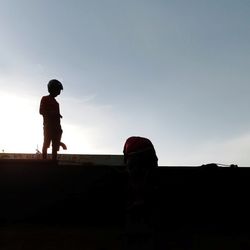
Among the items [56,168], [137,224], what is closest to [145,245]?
[137,224]

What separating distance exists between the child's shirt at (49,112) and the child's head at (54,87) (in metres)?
0.12

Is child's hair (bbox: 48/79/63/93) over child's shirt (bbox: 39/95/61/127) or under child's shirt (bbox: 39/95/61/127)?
over

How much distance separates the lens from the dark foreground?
6320 millimetres

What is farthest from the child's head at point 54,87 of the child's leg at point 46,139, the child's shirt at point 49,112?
the child's leg at point 46,139

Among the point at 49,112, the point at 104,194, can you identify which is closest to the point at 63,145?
the point at 49,112

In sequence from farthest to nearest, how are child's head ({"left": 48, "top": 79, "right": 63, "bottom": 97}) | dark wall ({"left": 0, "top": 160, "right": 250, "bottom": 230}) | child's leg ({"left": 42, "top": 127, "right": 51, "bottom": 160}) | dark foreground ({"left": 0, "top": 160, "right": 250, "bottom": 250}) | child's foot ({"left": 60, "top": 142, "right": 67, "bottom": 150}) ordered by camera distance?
child's foot ({"left": 60, "top": 142, "right": 67, "bottom": 150}), child's head ({"left": 48, "top": 79, "right": 63, "bottom": 97}), child's leg ({"left": 42, "top": 127, "right": 51, "bottom": 160}), dark wall ({"left": 0, "top": 160, "right": 250, "bottom": 230}), dark foreground ({"left": 0, "top": 160, "right": 250, "bottom": 250})

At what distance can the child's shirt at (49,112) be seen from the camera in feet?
26.7

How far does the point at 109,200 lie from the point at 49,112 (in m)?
2.43

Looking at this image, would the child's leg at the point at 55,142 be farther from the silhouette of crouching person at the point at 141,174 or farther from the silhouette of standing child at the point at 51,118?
the silhouette of crouching person at the point at 141,174

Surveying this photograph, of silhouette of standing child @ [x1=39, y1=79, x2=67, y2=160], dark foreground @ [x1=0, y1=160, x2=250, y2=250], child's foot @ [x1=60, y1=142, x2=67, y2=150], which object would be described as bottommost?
dark foreground @ [x1=0, y1=160, x2=250, y2=250]

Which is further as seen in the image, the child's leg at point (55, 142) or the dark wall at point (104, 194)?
the child's leg at point (55, 142)

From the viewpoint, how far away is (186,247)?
611cm

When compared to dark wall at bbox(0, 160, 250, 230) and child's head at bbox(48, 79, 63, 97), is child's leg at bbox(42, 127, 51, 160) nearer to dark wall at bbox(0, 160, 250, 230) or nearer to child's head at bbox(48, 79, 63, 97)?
child's head at bbox(48, 79, 63, 97)

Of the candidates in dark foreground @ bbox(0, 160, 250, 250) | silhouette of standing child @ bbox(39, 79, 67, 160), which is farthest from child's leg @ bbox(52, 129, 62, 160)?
dark foreground @ bbox(0, 160, 250, 250)
